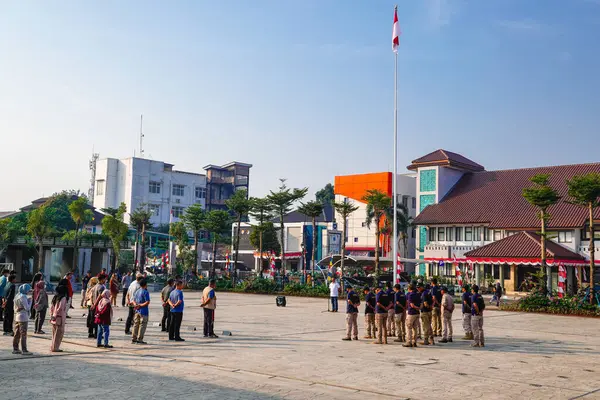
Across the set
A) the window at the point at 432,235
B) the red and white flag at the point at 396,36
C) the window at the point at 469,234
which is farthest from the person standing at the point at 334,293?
the window at the point at 432,235

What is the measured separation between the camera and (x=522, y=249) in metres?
42.4

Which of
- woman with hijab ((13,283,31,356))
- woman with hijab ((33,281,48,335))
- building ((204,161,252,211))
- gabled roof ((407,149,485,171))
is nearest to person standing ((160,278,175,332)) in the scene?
woman with hijab ((33,281,48,335))

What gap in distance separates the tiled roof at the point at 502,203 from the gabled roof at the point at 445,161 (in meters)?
1.21

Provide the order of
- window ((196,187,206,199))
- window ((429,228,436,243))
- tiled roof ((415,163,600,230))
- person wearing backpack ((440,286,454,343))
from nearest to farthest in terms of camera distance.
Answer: person wearing backpack ((440,286,454,343)) → tiled roof ((415,163,600,230)) → window ((429,228,436,243)) → window ((196,187,206,199))

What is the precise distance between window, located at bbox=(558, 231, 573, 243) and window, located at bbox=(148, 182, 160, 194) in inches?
2549

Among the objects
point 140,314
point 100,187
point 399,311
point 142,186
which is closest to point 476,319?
point 399,311

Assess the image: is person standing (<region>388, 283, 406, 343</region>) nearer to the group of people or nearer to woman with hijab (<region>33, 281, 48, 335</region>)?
the group of people

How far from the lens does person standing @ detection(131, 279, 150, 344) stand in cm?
1526

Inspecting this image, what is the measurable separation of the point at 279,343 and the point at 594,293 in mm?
19438

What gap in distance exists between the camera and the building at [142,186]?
300 ft

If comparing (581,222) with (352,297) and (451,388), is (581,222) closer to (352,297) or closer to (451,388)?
(352,297)

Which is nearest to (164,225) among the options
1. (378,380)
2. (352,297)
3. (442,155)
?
(442,155)

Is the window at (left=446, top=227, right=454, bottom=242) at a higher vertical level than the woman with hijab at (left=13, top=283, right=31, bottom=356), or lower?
higher

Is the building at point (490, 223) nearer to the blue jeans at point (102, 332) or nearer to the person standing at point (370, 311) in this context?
the person standing at point (370, 311)
